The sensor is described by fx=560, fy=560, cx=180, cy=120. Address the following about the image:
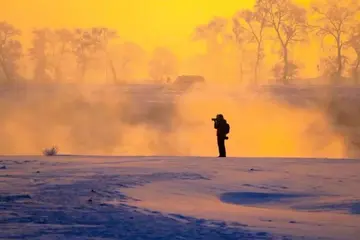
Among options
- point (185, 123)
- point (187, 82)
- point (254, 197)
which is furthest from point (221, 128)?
point (187, 82)

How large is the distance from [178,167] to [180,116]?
30.4 m

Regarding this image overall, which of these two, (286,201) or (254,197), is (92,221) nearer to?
(254,197)

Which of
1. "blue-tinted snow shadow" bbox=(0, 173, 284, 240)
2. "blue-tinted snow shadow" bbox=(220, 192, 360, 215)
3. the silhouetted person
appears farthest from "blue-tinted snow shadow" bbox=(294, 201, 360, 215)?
the silhouetted person

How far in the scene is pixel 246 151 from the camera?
35.7 m

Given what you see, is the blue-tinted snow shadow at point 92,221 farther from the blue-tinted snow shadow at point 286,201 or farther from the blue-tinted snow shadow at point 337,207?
the blue-tinted snow shadow at point 337,207

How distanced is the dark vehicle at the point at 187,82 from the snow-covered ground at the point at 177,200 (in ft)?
148

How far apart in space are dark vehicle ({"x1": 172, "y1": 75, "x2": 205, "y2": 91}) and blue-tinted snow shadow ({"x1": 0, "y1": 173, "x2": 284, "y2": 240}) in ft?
163

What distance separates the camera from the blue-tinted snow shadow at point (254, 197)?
887 cm

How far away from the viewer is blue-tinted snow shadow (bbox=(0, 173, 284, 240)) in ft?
20.3

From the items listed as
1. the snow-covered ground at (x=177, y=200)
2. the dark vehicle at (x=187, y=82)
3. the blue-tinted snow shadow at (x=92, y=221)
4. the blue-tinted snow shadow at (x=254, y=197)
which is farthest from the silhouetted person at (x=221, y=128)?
the dark vehicle at (x=187, y=82)

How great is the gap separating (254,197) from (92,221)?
330 centimetres

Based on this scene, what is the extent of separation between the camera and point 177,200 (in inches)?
335

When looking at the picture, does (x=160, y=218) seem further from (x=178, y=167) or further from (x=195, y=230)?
(x=178, y=167)

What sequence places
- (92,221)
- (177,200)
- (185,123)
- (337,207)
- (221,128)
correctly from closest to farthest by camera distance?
(92,221), (337,207), (177,200), (221,128), (185,123)
